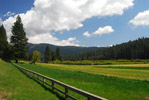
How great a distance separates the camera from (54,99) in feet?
25.3

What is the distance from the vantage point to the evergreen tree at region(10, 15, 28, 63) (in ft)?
140

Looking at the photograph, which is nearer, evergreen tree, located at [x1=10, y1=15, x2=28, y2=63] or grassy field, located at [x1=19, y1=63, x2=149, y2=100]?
grassy field, located at [x1=19, y1=63, x2=149, y2=100]

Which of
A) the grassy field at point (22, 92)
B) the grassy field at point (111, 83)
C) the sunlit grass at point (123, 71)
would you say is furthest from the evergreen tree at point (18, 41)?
the grassy field at point (22, 92)

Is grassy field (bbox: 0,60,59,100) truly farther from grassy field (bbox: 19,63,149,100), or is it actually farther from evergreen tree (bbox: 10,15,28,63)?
evergreen tree (bbox: 10,15,28,63)

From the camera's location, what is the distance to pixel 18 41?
43.8 metres

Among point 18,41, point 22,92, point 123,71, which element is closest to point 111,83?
point 22,92

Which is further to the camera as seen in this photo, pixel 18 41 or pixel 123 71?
pixel 18 41

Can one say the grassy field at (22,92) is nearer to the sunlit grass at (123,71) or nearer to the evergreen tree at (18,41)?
the sunlit grass at (123,71)

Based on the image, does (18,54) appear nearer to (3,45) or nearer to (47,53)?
(3,45)

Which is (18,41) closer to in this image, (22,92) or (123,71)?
(123,71)

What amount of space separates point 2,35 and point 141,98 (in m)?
60.9

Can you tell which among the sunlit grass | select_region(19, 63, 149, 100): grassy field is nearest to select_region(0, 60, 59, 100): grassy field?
select_region(19, 63, 149, 100): grassy field

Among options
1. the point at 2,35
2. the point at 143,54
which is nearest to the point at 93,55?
the point at 143,54

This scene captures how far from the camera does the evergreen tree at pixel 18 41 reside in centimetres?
4253
